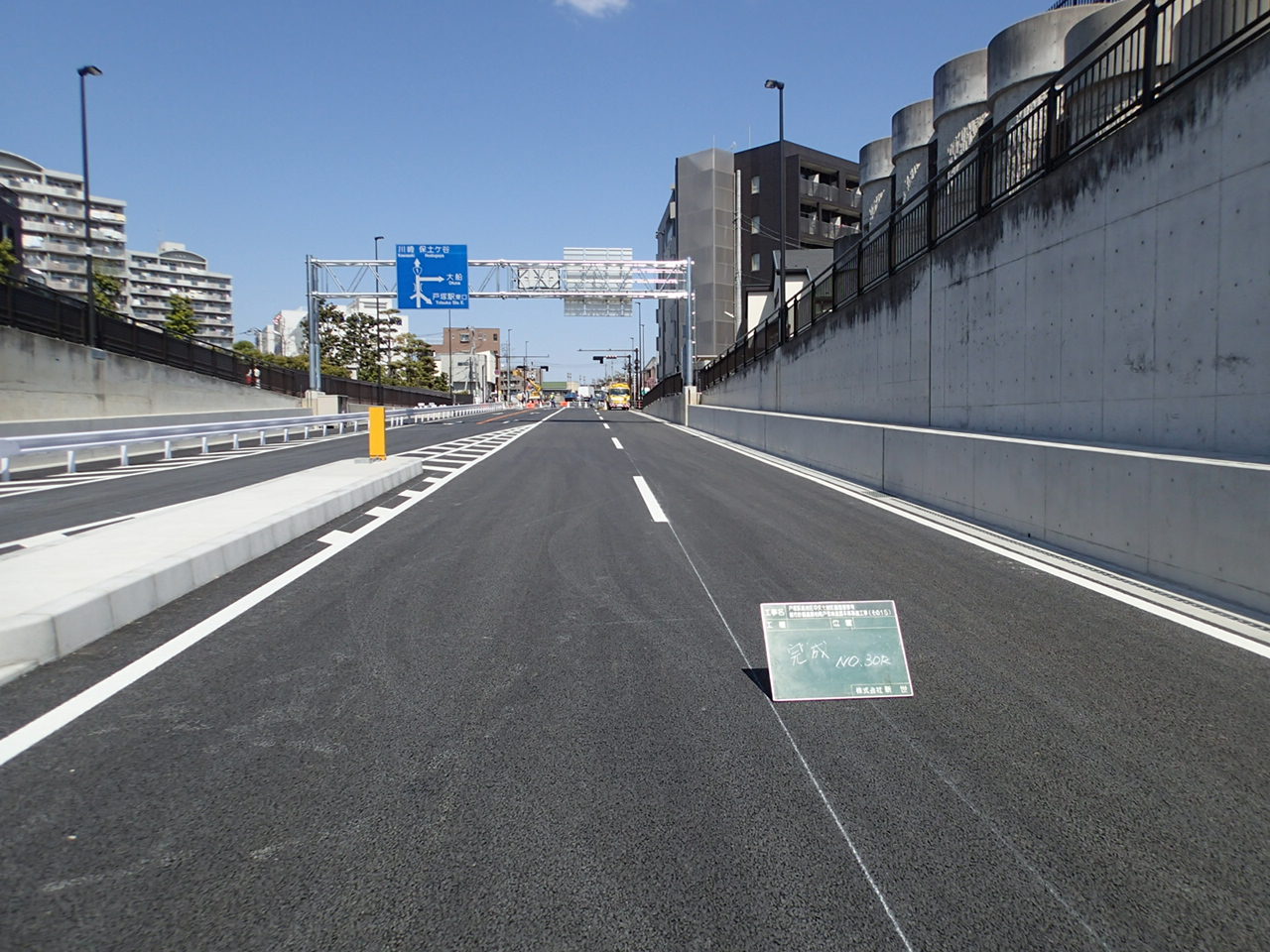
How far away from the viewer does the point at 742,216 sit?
75.8m

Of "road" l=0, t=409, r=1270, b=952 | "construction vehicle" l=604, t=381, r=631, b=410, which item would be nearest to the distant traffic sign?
"road" l=0, t=409, r=1270, b=952

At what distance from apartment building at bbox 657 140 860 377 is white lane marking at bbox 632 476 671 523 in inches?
2266

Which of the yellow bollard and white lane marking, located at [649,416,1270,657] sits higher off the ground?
the yellow bollard

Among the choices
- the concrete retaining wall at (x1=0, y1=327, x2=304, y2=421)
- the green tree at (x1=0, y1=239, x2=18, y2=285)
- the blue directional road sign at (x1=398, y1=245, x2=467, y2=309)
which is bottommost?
the concrete retaining wall at (x1=0, y1=327, x2=304, y2=421)

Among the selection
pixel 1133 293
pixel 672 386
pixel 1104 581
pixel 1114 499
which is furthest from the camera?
pixel 672 386

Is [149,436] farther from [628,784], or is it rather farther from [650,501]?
[628,784]

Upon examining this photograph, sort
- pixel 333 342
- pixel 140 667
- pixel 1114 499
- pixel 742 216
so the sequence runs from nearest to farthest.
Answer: pixel 140 667 < pixel 1114 499 < pixel 742 216 < pixel 333 342

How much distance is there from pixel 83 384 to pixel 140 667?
81.3ft

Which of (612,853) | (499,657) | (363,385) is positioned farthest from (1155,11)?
(363,385)

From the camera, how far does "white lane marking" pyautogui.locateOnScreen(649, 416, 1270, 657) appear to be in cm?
525

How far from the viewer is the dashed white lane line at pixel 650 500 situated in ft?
34.6

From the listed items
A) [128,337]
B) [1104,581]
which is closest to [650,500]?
[1104,581]

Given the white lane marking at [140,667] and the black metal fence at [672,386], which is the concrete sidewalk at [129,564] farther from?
the black metal fence at [672,386]

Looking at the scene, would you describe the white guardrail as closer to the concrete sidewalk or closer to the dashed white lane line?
the concrete sidewalk
